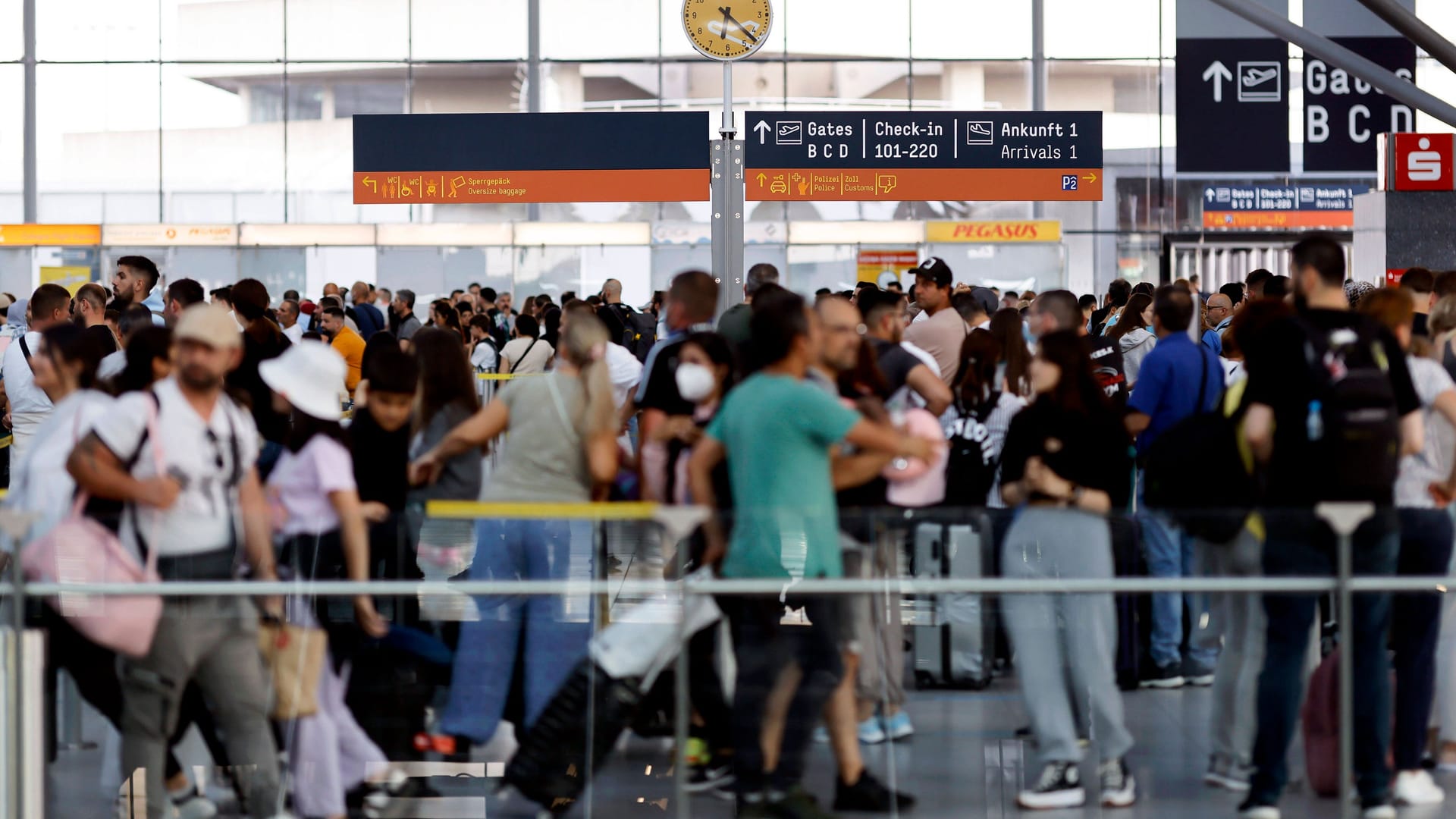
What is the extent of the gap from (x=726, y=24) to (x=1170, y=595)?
649 centimetres

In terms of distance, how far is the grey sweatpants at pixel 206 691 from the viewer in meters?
5.23

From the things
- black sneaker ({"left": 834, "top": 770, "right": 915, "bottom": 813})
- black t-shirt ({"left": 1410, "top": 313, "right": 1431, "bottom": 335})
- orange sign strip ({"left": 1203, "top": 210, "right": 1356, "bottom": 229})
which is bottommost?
black sneaker ({"left": 834, "top": 770, "right": 915, "bottom": 813})

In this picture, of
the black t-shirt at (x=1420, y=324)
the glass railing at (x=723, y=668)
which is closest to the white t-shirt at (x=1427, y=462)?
the glass railing at (x=723, y=668)

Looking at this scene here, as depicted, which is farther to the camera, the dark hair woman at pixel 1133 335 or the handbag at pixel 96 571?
the dark hair woman at pixel 1133 335

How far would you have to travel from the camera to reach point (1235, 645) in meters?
5.37

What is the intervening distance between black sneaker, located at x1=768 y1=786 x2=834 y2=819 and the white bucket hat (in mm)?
1874

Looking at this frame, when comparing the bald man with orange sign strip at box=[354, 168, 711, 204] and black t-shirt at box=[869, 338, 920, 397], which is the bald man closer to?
black t-shirt at box=[869, 338, 920, 397]

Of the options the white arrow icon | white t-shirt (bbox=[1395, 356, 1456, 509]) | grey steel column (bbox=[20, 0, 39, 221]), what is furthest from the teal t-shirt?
grey steel column (bbox=[20, 0, 39, 221])

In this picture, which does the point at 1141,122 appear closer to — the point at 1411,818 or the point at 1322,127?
the point at 1322,127

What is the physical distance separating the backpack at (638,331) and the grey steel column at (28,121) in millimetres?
16746

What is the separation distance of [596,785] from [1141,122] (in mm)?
26122

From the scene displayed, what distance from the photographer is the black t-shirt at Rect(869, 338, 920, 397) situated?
23.7 feet

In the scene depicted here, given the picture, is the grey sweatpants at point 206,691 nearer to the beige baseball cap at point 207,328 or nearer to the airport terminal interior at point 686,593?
the airport terminal interior at point 686,593

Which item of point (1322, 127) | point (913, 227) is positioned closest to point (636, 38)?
point (913, 227)
